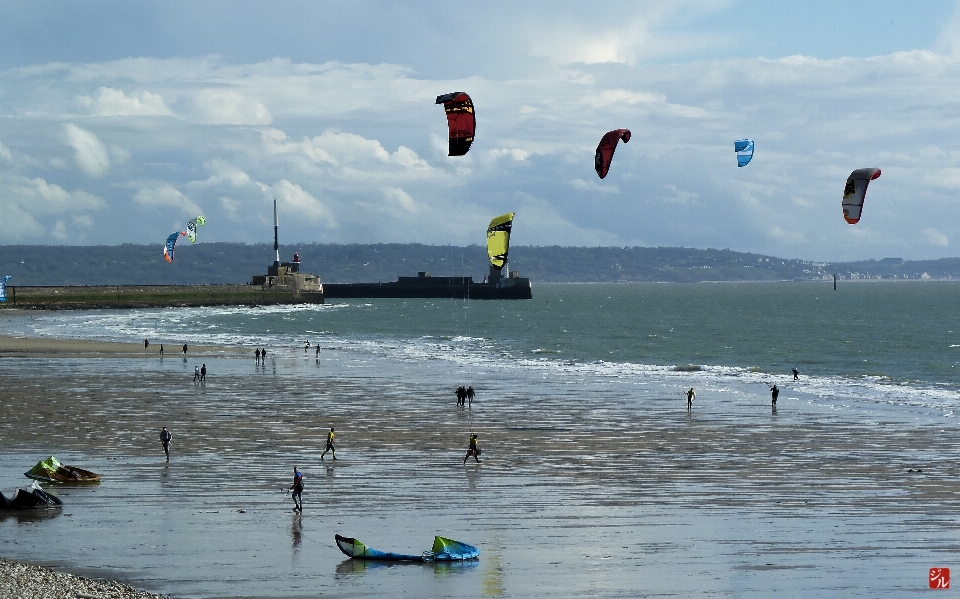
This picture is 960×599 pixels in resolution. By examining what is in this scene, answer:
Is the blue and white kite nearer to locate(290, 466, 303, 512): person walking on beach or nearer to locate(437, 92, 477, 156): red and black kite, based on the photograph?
locate(437, 92, 477, 156): red and black kite

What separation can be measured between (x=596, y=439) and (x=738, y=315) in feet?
370

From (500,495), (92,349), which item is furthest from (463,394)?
(92,349)

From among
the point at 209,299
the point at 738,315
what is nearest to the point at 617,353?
the point at 738,315

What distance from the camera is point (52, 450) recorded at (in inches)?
1079

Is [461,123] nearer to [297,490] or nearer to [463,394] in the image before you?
[463,394]

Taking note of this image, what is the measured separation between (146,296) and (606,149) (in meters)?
132

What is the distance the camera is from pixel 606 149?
139ft

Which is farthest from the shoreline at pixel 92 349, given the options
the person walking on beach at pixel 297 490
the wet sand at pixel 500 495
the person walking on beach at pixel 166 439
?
the person walking on beach at pixel 297 490

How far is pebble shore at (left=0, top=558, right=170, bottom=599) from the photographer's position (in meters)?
14.4

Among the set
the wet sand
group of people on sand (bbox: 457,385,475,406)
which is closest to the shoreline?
the wet sand

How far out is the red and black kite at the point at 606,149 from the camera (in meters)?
41.5

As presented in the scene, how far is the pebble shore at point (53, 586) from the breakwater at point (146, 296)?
130315 mm

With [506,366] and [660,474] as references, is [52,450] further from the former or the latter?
[506,366]

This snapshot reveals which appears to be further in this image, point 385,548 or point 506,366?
point 506,366
